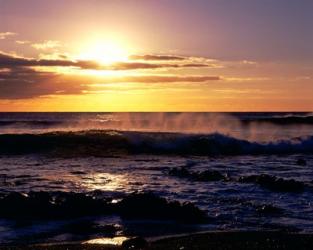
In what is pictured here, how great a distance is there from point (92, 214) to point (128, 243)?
279 cm

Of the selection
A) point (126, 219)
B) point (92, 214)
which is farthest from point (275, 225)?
point (92, 214)

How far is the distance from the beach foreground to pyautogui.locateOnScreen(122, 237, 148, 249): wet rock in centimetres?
4

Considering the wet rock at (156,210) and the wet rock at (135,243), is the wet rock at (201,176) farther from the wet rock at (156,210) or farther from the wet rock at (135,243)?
the wet rock at (135,243)

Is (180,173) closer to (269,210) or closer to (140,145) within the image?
(269,210)

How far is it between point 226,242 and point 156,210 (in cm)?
267

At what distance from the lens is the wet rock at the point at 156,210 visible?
33.8 feet

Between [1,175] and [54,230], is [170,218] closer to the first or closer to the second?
[54,230]

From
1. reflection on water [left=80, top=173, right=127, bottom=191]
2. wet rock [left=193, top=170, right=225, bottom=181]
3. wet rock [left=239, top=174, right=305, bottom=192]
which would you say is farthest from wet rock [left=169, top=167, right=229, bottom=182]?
reflection on water [left=80, top=173, right=127, bottom=191]

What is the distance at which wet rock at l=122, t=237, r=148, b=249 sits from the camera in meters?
8.06

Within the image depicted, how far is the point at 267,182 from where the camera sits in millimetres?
14359

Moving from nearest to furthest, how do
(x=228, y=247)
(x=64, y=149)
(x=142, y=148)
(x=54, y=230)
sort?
(x=228, y=247) < (x=54, y=230) < (x=64, y=149) < (x=142, y=148)

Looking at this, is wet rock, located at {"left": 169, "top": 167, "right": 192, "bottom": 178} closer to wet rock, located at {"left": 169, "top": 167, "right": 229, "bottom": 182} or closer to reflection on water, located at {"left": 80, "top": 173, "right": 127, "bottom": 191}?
wet rock, located at {"left": 169, "top": 167, "right": 229, "bottom": 182}

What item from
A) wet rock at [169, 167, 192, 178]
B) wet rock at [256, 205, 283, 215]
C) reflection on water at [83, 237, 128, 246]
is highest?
wet rock at [169, 167, 192, 178]

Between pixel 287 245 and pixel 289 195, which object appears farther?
pixel 289 195
